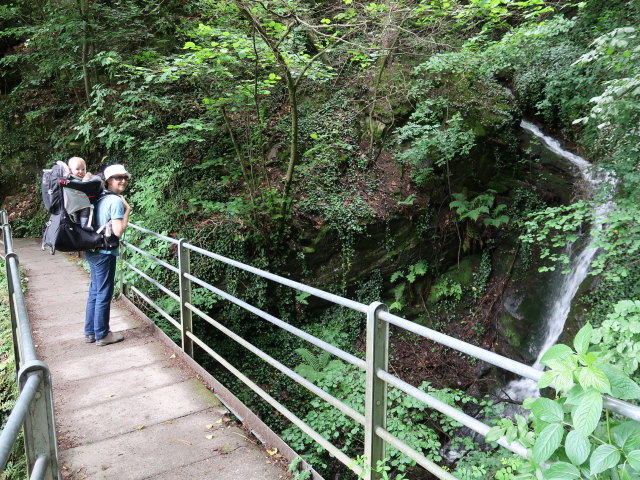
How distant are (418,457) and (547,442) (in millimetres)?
829

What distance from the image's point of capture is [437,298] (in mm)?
10195

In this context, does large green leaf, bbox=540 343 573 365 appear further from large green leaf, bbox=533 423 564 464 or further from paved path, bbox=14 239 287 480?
paved path, bbox=14 239 287 480

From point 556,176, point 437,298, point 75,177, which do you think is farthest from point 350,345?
point 556,176

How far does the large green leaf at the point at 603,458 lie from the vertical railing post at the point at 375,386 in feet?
3.81

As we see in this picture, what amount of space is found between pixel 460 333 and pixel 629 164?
15.5 feet

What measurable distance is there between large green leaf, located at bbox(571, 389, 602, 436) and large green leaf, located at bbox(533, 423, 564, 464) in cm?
10

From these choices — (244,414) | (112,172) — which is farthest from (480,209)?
(244,414)

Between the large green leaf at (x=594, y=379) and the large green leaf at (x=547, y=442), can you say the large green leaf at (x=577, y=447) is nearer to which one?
the large green leaf at (x=547, y=442)

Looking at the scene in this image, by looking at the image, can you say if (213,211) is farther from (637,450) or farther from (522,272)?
(637,450)

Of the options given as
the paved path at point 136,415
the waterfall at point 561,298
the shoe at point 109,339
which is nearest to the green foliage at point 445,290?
the waterfall at point 561,298

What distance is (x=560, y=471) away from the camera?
1574mm

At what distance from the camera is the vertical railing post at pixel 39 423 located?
6.00 ft

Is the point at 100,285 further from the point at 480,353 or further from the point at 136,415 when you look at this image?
the point at 480,353

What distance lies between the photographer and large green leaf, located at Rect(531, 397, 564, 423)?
165 centimetres
